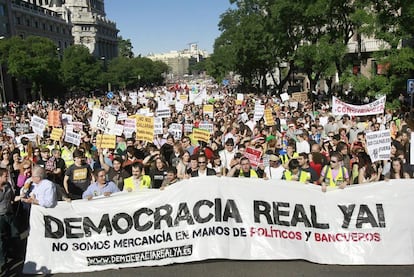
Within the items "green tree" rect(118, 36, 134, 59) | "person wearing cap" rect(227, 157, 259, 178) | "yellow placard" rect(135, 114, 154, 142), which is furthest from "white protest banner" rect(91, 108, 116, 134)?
"green tree" rect(118, 36, 134, 59)

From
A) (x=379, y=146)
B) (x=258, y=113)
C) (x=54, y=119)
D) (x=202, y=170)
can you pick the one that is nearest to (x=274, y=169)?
(x=202, y=170)

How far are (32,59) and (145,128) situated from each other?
46561 millimetres

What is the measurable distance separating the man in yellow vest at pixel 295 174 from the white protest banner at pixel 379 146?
3.95 feet

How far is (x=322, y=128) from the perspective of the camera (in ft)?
43.1

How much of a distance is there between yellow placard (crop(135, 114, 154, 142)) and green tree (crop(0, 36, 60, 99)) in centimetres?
4537

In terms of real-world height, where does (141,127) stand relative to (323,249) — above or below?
above

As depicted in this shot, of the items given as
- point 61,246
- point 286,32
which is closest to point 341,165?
point 61,246

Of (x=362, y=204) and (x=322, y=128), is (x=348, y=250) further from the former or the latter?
(x=322, y=128)

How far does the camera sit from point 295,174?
25.6ft

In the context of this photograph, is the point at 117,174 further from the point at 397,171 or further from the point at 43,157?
the point at 397,171

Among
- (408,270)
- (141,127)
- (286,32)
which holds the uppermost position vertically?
(286,32)

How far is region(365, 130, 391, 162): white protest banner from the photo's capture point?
7.98 metres

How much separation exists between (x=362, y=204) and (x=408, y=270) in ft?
3.35

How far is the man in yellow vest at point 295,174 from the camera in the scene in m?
7.72
